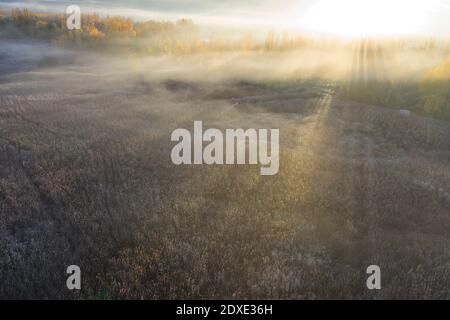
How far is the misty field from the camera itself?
592 centimetres

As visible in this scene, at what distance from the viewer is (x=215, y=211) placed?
834cm

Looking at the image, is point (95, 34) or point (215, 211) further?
point (95, 34)

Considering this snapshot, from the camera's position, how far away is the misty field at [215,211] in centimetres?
592

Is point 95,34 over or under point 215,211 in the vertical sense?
over

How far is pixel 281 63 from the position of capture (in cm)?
5591

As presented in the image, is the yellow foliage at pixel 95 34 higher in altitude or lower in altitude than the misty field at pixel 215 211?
higher

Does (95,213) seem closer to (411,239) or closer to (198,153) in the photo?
(198,153)

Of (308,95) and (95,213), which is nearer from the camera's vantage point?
(95,213)

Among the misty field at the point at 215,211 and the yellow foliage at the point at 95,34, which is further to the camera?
the yellow foliage at the point at 95,34

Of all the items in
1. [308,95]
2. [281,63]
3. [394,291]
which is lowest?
[394,291]

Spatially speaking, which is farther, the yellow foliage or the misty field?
the yellow foliage

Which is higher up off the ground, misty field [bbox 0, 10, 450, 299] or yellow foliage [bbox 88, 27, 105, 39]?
yellow foliage [bbox 88, 27, 105, 39]

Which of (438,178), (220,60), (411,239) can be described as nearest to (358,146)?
(438,178)

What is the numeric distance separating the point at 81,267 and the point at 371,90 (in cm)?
3260
